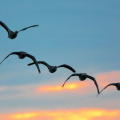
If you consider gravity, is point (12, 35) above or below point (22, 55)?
above

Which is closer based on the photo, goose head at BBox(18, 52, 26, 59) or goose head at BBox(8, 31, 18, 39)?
goose head at BBox(8, 31, 18, 39)

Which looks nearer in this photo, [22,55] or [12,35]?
[12,35]

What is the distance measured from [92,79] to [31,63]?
10468 mm

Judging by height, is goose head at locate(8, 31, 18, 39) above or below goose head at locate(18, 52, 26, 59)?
above

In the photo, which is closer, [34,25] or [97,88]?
[34,25]

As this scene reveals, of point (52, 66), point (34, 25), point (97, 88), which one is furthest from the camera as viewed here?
point (97, 88)

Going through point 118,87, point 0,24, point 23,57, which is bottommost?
point 118,87

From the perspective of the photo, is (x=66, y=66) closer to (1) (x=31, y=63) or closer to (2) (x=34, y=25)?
(1) (x=31, y=63)

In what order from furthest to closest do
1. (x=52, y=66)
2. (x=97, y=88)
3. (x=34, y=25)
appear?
(x=97, y=88), (x=52, y=66), (x=34, y=25)

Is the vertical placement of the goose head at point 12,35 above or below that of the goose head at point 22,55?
above

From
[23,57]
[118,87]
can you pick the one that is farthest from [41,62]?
[118,87]

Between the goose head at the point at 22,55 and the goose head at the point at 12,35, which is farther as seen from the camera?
the goose head at the point at 22,55

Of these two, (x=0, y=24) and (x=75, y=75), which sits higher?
(x=0, y=24)

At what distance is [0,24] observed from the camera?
227 ft
